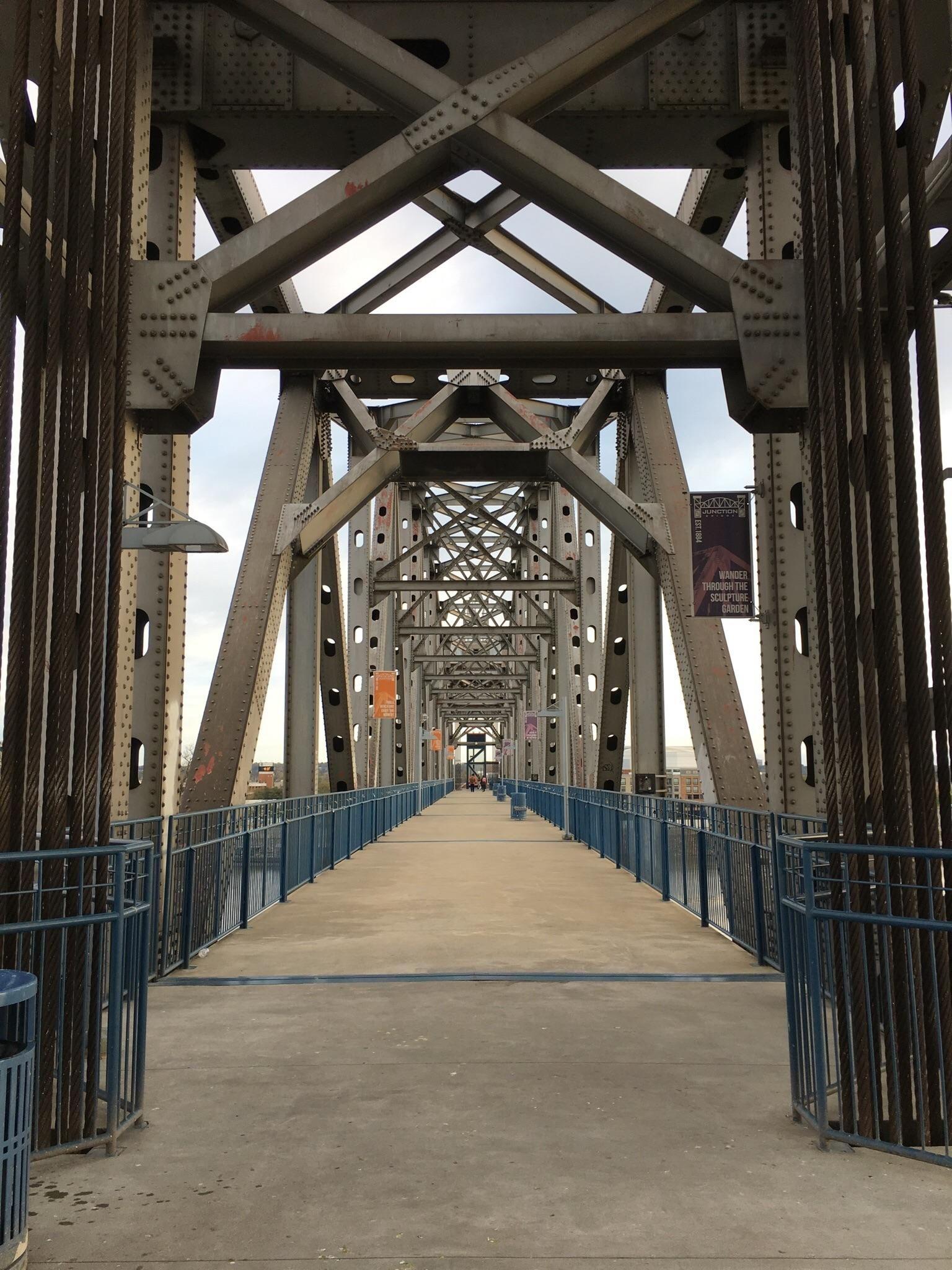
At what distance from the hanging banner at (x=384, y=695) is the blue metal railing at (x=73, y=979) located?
20.5m

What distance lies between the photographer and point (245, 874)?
11.0 metres

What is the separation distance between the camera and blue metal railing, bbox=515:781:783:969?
28.8ft

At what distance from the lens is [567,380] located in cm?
938

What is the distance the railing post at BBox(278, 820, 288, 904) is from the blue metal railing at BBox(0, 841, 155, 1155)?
7.88 m

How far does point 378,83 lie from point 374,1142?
634 cm

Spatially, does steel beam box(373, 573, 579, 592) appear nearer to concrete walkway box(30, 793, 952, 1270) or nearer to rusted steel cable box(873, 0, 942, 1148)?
concrete walkway box(30, 793, 952, 1270)

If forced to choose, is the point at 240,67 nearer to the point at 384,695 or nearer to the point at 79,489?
the point at 79,489

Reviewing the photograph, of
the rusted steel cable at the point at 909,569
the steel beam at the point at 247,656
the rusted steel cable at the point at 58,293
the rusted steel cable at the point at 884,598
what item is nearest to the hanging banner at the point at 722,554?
the rusted steel cable at the point at 884,598

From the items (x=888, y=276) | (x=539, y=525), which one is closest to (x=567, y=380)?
(x=888, y=276)

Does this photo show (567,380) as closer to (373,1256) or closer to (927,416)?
(927,416)

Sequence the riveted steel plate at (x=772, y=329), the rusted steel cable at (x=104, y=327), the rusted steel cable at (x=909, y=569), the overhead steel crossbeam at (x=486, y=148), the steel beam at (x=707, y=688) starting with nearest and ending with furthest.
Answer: the rusted steel cable at (x=909, y=569), the rusted steel cable at (x=104, y=327), the riveted steel plate at (x=772, y=329), the overhead steel crossbeam at (x=486, y=148), the steel beam at (x=707, y=688)

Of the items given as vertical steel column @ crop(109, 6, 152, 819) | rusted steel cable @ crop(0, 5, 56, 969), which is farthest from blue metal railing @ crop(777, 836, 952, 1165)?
vertical steel column @ crop(109, 6, 152, 819)

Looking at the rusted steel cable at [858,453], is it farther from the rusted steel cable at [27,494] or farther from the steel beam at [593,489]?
the steel beam at [593,489]

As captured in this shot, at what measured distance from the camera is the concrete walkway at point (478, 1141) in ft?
11.7
